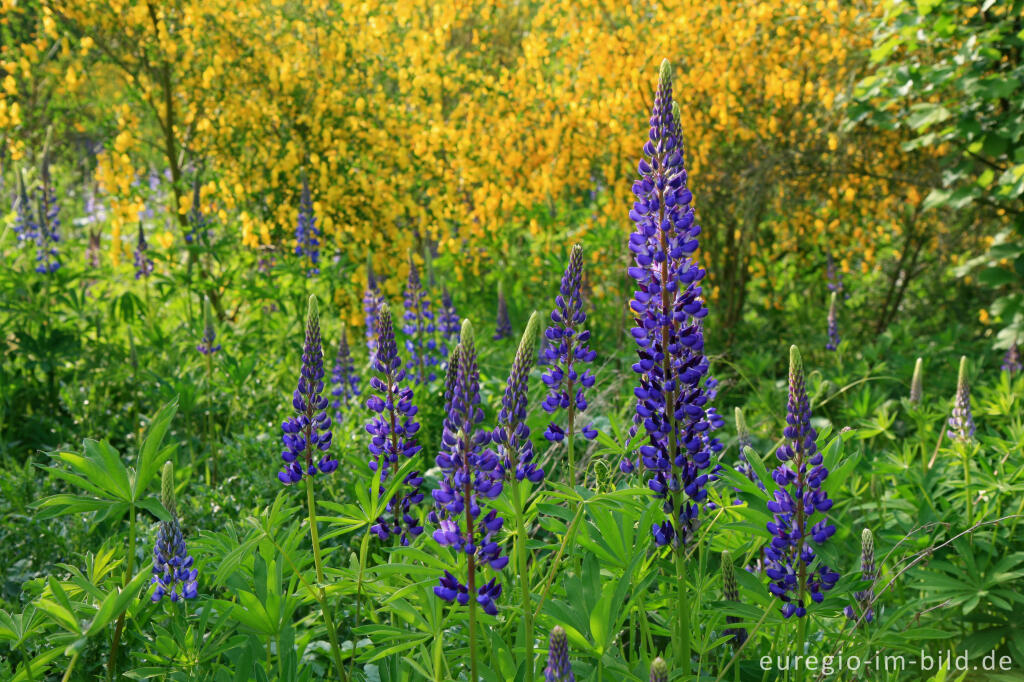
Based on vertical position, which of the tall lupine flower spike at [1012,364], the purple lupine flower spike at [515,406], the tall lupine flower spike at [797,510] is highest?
the tall lupine flower spike at [1012,364]

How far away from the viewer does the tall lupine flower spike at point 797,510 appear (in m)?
2.12

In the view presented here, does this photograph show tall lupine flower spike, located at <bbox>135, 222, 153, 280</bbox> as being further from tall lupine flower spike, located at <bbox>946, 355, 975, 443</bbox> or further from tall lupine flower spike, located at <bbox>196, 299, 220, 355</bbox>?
tall lupine flower spike, located at <bbox>946, 355, 975, 443</bbox>

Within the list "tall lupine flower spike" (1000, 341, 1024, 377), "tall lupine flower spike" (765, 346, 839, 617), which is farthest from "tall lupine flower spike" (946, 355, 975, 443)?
→ "tall lupine flower spike" (1000, 341, 1024, 377)

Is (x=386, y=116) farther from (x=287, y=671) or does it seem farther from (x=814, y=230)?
(x=287, y=671)

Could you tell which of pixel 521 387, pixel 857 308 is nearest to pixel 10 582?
pixel 521 387

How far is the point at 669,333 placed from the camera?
82.7 inches

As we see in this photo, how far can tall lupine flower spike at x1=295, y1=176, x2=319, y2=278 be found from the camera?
227 inches

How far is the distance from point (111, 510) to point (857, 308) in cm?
716

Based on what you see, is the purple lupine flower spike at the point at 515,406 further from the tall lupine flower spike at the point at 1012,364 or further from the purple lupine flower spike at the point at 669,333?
the tall lupine flower spike at the point at 1012,364

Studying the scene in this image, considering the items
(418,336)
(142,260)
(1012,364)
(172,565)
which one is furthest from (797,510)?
(142,260)

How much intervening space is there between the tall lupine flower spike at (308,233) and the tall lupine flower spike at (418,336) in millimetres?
1134

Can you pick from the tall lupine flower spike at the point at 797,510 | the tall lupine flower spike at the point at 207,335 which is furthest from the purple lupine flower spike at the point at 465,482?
the tall lupine flower spike at the point at 207,335

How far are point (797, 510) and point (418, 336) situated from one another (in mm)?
2937

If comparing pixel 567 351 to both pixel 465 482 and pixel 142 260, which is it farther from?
pixel 142 260
